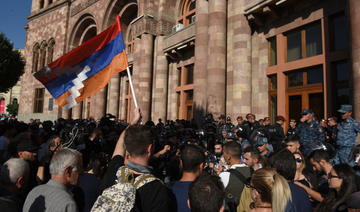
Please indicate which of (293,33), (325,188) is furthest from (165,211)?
(293,33)

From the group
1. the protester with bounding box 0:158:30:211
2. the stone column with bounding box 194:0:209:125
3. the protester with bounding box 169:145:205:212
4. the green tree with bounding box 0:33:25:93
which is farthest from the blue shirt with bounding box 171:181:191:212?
the green tree with bounding box 0:33:25:93

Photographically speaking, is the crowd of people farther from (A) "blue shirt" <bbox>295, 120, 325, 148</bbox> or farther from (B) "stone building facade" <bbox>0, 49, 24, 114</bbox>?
(B) "stone building facade" <bbox>0, 49, 24, 114</bbox>

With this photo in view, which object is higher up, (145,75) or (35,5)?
(35,5)

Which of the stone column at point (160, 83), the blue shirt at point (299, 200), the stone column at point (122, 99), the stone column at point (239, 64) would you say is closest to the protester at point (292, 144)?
the blue shirt at point (299, 200)

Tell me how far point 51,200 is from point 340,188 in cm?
285

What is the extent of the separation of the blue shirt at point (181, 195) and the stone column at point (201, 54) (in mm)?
8580

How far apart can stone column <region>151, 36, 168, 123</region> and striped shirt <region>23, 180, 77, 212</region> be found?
13.4 meters

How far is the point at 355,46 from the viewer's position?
19.9 feet

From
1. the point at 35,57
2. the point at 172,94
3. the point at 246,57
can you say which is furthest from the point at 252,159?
the point at 35,57

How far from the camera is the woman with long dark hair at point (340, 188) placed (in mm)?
2408

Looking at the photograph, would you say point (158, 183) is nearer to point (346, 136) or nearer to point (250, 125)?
point (346, 136)

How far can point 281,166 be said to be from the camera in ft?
9.11

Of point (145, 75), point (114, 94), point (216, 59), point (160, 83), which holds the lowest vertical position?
point (114, 94)

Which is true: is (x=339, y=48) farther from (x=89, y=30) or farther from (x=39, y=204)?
(x=89, y=30)
